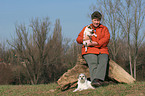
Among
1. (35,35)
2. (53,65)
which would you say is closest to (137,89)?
(35,35)

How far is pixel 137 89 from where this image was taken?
5902mm

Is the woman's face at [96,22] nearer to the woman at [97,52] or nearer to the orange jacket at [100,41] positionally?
the woman at [97,52]

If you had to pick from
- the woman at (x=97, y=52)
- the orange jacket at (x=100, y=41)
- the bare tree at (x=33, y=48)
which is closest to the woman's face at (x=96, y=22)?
the woman at (x=97, y=52)

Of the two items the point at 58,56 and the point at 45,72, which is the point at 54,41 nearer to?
the point at 58,56

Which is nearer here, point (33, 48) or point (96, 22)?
point (96, 22)

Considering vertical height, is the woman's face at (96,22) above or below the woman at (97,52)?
above

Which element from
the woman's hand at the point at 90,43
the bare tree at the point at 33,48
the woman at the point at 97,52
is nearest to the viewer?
the woman at the point at 97,52

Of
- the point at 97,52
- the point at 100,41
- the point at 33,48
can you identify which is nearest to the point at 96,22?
the point at 100,41

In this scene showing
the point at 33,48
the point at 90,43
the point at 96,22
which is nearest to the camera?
the point at 90,43

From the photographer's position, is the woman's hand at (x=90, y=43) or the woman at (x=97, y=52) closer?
the woman at (x=97, y=52)

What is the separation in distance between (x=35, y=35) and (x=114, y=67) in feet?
54.7

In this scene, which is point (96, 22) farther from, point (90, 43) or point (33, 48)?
point (33, 48)

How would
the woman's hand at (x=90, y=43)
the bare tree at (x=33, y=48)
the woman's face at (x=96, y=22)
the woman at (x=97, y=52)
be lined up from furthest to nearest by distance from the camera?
the bare tree at (x=33, y=48), the woman's face at (x=96, y=22), the woman's hand at (x=90, y=43), the woman at (x=97, y=52)

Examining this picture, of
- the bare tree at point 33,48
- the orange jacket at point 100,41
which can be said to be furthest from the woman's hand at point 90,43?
the bare tree at point 33,48
